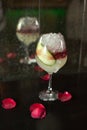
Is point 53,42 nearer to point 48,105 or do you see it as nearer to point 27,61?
point 48,105

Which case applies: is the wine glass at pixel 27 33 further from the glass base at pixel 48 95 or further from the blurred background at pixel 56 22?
the glass base at pixel 48 95

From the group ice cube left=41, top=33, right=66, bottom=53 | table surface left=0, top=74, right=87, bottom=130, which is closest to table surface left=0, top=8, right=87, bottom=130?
table surface left=0, top=74, right=87, bottom=130

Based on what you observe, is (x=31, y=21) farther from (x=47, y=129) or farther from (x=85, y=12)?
(x=85, y=12)

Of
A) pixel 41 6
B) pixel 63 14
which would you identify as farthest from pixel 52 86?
pixel 41 6

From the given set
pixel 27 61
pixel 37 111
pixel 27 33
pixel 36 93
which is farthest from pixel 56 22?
pixel 37 111

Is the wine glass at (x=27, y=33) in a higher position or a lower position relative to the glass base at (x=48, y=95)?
higher

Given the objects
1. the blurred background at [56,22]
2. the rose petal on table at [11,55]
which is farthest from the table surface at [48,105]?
the rose petal on table at [11,55]
